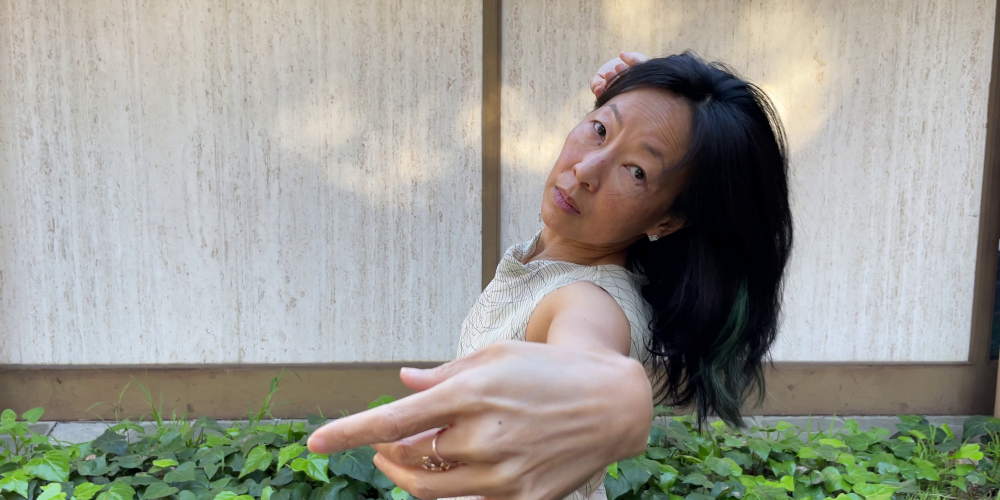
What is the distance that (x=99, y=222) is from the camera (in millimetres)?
3500

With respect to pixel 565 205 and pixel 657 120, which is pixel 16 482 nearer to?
pixel 565 205

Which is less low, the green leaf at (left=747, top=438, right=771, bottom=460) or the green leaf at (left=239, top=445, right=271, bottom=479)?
the green leaf at (left=239, top=445, right=271, bottom=479)

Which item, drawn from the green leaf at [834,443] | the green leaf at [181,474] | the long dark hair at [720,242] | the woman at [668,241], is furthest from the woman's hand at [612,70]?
the green leaf at [834,443]

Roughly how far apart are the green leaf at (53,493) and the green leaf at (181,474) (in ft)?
1.06

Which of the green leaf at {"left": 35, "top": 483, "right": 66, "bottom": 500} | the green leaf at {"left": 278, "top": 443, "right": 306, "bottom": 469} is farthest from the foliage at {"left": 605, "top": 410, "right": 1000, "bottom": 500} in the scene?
the green leaf at {"left": 35, "top": 483, "right": 66, "bottom": 500}

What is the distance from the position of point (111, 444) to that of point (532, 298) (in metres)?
2.33

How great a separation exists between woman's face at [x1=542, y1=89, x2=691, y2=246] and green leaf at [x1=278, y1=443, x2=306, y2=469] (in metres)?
1.70

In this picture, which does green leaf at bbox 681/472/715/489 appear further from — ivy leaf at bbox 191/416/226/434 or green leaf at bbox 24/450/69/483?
green leaf at bbox 24/450/69/483

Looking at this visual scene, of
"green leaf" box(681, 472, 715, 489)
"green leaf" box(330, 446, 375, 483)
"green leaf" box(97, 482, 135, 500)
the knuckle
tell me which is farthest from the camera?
"green leaf" box(681, 472, 715, 489)

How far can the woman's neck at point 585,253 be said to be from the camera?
1.41 metres

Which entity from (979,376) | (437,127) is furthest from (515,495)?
(979,376)

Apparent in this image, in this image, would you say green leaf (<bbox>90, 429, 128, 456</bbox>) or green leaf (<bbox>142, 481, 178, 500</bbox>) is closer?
green leaf (<bbox>142, 481, 178, 500</bbox>)

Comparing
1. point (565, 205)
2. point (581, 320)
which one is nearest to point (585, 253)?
point (565, 205)

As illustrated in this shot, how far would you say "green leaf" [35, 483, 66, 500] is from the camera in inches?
93.7
